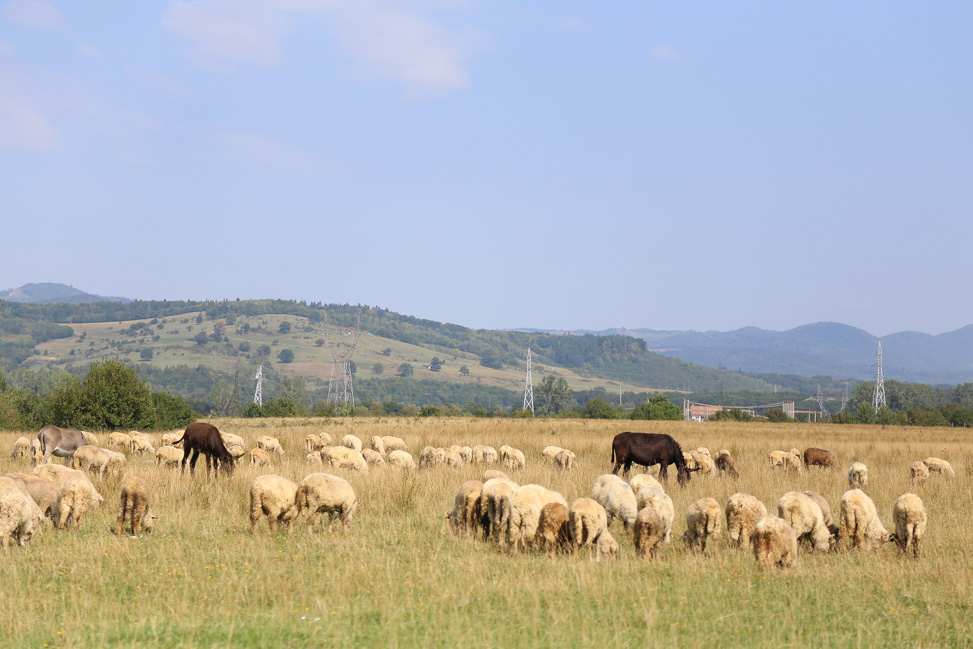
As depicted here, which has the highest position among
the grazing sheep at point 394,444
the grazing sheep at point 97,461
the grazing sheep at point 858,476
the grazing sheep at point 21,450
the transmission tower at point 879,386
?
the transmission tower at point 879,386

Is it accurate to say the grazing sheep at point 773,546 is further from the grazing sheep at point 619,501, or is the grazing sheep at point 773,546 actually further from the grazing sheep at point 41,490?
the grazing sheep at point 41,490

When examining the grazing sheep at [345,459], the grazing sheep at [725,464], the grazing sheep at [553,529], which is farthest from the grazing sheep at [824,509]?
the grazing sheep at [345,459]

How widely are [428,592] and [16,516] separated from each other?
6115mm

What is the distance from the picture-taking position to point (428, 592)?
8.93m

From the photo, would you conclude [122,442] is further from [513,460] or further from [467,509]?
[467,509]

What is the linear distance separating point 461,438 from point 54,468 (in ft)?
62.5

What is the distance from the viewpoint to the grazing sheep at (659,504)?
11750 millimetres

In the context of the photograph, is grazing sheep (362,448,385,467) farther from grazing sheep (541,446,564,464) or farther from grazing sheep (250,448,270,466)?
grazing sheep (541,446,564,464)

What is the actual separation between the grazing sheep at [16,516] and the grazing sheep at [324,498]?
3728 millimetres

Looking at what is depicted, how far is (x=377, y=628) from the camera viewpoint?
762 cm

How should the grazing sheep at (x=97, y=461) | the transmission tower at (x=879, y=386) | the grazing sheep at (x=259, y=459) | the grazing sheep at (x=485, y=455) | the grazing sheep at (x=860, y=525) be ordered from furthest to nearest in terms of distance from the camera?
the transmission tower at (x=879, y=386) < the grazing sheep at (x=485, y=455) < the grazing sheep at (x=259, y=459) < the grazing sheep at (x=97, y=461) < the grazing sheep at (x=860, y=525)

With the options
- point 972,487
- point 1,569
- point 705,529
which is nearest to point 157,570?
point 1,569

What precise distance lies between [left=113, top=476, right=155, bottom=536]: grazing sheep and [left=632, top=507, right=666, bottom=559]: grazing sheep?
750 cm

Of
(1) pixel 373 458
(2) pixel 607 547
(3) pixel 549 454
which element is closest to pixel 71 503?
(2) pixel 607 547
